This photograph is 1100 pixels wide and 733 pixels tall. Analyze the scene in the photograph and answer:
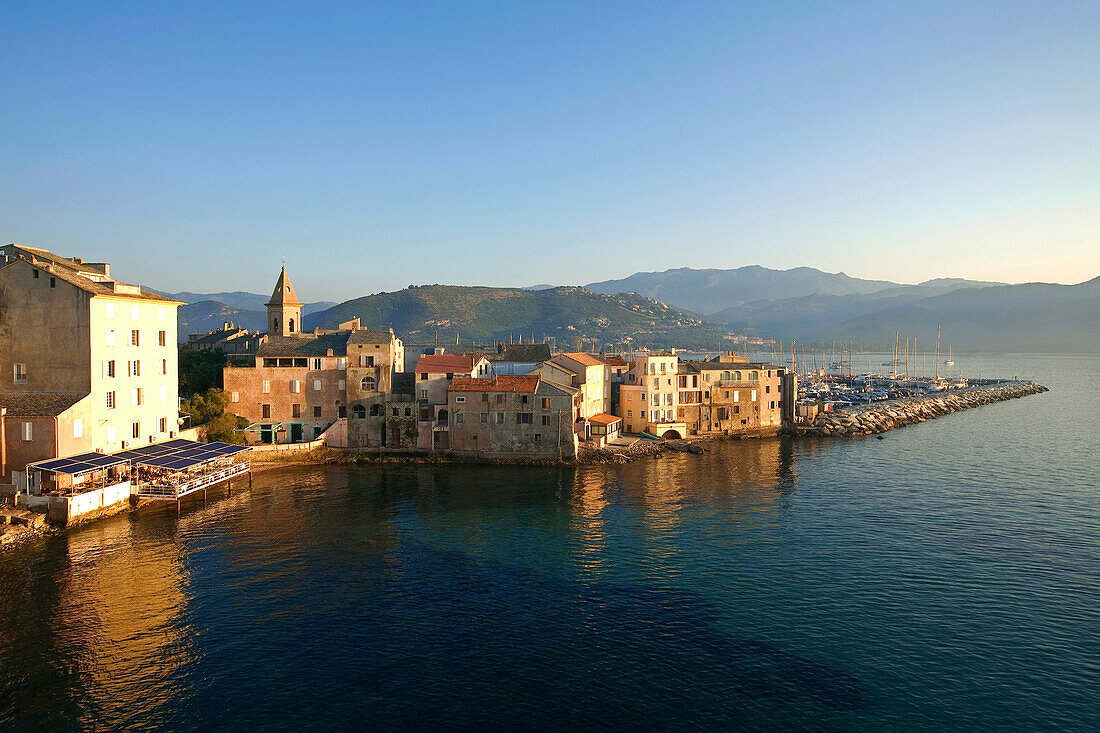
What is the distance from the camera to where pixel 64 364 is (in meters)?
45.2

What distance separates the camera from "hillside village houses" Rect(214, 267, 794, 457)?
60938 millimetres

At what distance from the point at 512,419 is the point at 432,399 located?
8.82 metres

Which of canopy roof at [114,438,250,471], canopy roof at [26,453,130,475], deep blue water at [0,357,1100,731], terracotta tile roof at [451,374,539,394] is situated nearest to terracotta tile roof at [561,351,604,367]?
terracotta tile roof at [451,374,539,394]

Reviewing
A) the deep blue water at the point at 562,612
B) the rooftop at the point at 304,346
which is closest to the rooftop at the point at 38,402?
the deep blue water at the point at 562,612

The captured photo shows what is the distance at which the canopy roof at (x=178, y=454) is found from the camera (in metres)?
45.1

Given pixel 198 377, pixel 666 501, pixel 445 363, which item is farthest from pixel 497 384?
pixel 198 377

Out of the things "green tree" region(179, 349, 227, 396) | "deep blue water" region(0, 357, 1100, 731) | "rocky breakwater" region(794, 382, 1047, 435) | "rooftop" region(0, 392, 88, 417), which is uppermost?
"green tree" region(179, 349, 227, 396)

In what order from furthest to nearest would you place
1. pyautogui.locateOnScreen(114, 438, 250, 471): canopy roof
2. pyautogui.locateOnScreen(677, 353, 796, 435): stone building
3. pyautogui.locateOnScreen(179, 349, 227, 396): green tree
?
pyautogui.locateOnScreen(677, 353, 796, 435): stone building → pyautogui.locateOnScreen(179, 349, 227, 396): green tree → pyautogui.locateOnScreen(114, 438, 250, 471): canopy roof

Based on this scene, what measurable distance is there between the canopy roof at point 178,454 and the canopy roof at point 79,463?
1036 mm

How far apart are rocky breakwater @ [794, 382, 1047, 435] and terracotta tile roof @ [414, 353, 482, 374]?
4393cm

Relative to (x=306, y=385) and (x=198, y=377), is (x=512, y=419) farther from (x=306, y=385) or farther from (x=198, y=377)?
(x=198, y=377)

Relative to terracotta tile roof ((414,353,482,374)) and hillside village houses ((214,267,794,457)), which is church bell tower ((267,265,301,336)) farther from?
terracotta tile roof ((414,353,482,374))

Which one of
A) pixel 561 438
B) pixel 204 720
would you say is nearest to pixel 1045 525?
pixel 561 438

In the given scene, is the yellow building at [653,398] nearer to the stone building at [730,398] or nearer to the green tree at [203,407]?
the stone building at [730,398]
